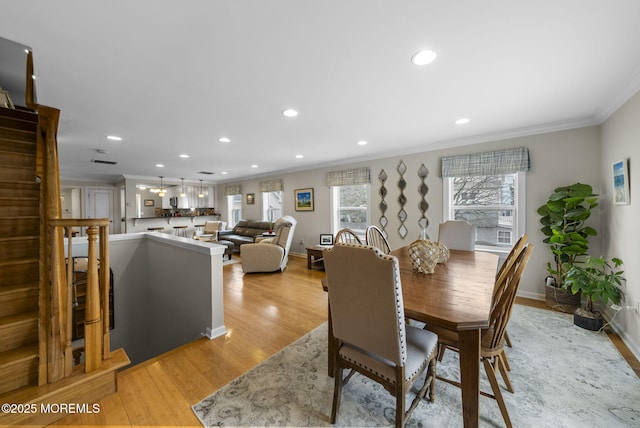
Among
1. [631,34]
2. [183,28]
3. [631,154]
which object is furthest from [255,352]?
[631,154]

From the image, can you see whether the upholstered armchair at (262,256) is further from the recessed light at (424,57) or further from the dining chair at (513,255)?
the recessed light at (424,57)

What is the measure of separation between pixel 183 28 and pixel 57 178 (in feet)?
4.40

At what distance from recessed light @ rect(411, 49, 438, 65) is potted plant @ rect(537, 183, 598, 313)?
94.8 inches

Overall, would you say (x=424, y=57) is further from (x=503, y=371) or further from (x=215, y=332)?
(x=215, y=332)

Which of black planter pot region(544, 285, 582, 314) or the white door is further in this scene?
the white door

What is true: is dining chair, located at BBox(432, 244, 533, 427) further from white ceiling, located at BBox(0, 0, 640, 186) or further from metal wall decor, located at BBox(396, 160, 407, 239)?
metal wall decor, located at BBox(396, 160, 407, 239)

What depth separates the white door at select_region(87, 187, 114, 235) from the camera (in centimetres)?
793

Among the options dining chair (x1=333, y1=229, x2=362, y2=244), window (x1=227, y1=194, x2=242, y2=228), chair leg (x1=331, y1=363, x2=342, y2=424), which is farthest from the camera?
window (x1=227, y1=194, x2=242, y2=228)

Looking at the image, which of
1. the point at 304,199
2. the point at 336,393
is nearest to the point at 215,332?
the point at 336,393

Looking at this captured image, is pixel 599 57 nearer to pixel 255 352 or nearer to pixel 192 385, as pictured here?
pixel 255 352

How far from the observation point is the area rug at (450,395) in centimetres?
145

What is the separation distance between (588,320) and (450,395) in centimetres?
202

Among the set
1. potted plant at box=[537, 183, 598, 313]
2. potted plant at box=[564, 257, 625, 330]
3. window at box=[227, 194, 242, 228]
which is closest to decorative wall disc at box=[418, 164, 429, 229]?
potted plant at box=[537, 183, 598, 313]

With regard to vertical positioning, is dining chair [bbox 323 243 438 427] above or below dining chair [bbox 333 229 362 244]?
below
